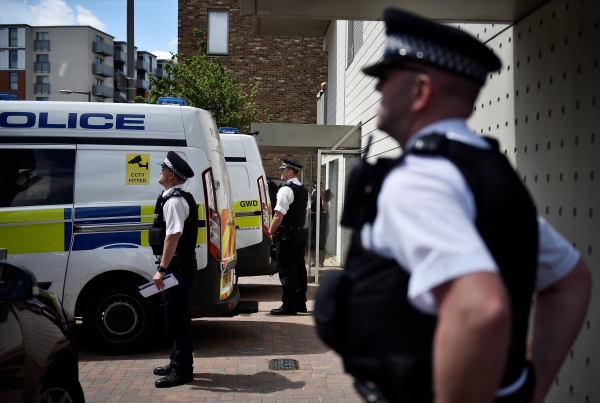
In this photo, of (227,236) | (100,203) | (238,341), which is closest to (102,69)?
(227,236)

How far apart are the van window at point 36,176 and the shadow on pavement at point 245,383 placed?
2399 millimetres

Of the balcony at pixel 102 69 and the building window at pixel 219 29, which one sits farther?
the balcony at pixel 102 69

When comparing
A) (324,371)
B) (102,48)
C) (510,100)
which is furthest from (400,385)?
(102,48)

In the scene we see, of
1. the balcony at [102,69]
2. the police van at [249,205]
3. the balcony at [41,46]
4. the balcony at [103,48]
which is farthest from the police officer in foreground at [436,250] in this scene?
the balcony at [41,46]

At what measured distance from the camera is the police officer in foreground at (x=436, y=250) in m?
1.46

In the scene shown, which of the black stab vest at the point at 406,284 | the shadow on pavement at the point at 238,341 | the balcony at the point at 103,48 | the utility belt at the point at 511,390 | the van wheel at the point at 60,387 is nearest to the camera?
the black stab vest at the point at 406,284

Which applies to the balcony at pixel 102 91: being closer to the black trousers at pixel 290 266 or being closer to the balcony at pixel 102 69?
the balcony at pixel 102 69

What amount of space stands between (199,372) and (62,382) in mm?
2817

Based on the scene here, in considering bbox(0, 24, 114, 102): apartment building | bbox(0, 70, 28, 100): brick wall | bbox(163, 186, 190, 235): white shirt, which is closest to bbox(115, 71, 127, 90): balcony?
bbox(163, 186, 190, 235): white shirt

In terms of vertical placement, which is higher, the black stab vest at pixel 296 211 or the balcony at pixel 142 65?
the balcony at pixel 142 65

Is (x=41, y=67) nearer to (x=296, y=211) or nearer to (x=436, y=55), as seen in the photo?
(x=296, y=211)

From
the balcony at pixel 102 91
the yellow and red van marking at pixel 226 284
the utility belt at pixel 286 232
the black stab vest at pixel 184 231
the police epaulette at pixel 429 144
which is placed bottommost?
the yellow and red van marking at pixel 226 284

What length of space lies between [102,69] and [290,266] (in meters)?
104

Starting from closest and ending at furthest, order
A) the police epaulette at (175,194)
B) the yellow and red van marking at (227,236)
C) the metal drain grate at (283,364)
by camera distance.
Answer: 1. the police epaulette at (175,194)
2. the metal drain grate at (283,364)
3. the yellow and red van marking at (227,236)
